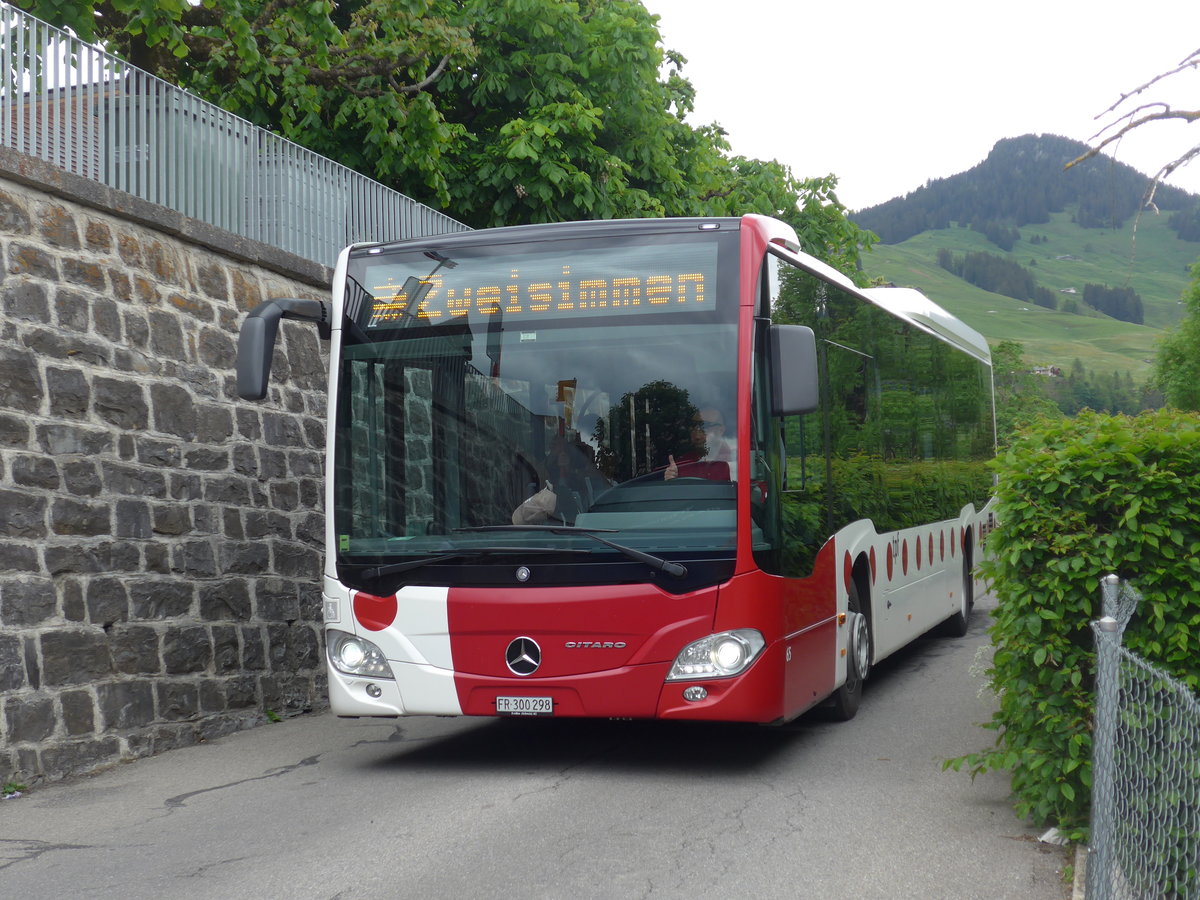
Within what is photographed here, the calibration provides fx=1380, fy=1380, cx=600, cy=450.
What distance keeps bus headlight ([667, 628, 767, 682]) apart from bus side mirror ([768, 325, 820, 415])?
1.18m

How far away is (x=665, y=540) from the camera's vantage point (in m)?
7.05

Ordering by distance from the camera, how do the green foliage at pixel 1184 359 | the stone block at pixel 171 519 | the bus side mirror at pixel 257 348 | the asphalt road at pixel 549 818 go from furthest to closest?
1. the green foliage at pixel 1184 359
2. the stone block at pixel 171 519
3. the bus side mirror at pixel 257 348
4. the asphalt road at pixel 549 818

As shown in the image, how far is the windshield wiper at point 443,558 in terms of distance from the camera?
716 centimetres

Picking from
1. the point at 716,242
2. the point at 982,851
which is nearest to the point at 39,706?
the point at 716,242

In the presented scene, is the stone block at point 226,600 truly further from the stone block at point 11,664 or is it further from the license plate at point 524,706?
the license plate at point 524,706

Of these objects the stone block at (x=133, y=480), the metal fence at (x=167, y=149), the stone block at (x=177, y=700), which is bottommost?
the stone block at (x=177, y=700)

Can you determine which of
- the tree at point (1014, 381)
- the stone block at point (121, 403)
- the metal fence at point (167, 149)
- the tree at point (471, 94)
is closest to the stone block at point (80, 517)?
the stone block at point (121, 403)

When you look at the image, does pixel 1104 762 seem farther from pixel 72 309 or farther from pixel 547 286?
pixel 72 309

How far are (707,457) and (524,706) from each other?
161 cm

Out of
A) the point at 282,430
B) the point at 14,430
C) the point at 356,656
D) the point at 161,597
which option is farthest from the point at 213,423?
the point at 356,656

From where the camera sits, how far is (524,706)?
7180mm

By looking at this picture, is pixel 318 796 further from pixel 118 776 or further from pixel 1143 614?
pixel 1143 614

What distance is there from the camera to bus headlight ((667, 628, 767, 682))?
6949mm

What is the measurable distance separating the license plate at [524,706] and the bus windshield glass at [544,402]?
722 millimetres
